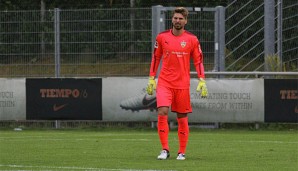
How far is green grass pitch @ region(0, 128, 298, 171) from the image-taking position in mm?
11875

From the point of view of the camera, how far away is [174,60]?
13.1 metres

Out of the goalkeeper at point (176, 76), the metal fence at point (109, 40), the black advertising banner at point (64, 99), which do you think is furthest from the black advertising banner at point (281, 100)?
the goalkeeper at point (176, 76)

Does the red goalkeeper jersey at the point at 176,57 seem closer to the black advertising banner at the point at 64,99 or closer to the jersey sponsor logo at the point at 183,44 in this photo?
the jersey sponsor logo at the point at 183,44

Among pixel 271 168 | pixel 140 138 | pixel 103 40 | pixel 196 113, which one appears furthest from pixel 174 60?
pixel 103 40

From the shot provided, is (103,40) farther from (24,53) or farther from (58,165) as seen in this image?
(58,165)

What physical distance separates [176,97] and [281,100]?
8191mm

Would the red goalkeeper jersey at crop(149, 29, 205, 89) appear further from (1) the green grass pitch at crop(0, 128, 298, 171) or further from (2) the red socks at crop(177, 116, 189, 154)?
(1) the green grass pitch at crop(0, 128, 298, 171)

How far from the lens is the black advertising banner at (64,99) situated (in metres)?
22.1

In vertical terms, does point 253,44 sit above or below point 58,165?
above

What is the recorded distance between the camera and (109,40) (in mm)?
22906

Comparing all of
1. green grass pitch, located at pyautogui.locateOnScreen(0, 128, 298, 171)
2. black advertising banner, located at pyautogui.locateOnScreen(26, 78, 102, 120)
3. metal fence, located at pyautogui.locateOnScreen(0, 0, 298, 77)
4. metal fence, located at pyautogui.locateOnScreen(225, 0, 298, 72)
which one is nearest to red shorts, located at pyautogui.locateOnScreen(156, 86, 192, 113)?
green grass pitch, located at pyautogui.locateOnScreen(0, 128, 298, 171)

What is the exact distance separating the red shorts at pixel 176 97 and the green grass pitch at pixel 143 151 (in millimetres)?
750

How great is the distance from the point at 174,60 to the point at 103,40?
9921mm

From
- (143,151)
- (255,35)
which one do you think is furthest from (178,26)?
(255,35)
